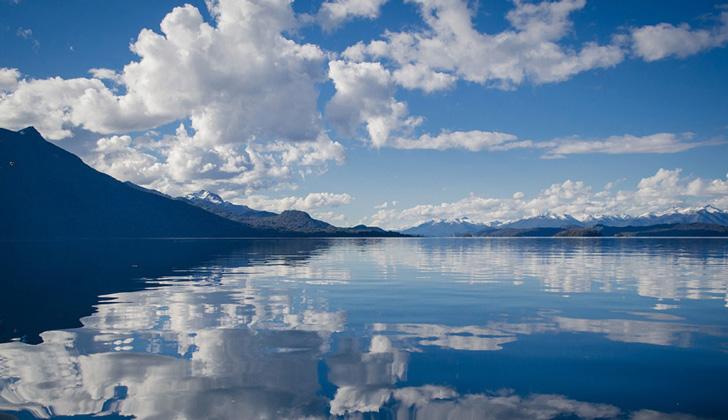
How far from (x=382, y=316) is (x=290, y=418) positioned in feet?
52.2

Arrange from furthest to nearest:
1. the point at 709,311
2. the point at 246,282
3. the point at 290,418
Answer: the point at 246,282 < the point at 709,311 < the point at 290,418

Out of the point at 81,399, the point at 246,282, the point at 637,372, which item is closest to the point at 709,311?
the point at 637,372

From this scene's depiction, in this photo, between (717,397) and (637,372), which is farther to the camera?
(637,372)

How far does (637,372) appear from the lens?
56.5 feet

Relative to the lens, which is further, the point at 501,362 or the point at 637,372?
the point at 501,362

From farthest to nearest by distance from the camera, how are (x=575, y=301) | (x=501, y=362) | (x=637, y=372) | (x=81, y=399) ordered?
(x=575, y=301) < (x=501, y=362) < (x=637, y=372) < (x=81, y=399)

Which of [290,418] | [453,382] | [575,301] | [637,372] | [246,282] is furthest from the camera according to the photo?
[246,282]

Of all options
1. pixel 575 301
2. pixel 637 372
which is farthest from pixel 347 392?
pixel 575 301

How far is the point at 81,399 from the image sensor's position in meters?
14.4

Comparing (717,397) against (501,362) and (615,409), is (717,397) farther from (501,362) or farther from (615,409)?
(501,362)

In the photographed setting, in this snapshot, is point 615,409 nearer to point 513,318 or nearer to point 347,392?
point 347,392

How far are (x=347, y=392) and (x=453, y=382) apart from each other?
4.12 m

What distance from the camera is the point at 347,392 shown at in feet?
49.3

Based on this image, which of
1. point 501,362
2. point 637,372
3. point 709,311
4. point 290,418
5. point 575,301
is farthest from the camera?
point 575,301
